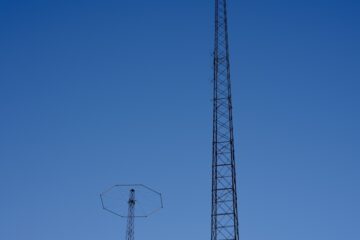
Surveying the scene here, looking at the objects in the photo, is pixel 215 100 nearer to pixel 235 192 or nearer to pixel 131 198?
pixel 235 192

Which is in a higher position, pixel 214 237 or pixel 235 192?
pixel 235 192

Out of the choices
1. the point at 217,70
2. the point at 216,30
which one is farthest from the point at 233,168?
the point at 216,30

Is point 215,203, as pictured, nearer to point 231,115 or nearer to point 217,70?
point 231,115

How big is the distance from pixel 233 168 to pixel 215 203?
3.91 meters

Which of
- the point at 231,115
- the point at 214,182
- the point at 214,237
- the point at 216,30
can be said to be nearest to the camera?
the point at 214,237

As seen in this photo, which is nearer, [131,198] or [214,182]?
[214,182]

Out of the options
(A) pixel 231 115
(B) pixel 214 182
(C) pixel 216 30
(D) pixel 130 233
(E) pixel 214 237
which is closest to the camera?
(E) pixel 214 237

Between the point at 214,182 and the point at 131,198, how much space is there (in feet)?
81.7

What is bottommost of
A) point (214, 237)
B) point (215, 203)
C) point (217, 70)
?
point (214, 237)

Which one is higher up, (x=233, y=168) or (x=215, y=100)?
(x=215, y=100)

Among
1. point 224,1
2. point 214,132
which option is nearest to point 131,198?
point 214,132

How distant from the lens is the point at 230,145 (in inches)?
1754

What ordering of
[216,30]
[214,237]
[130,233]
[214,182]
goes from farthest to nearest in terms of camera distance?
1. [130,233]
2. [216,30]
3. [214,182]
4. [214,237]

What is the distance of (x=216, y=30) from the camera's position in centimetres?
4991
